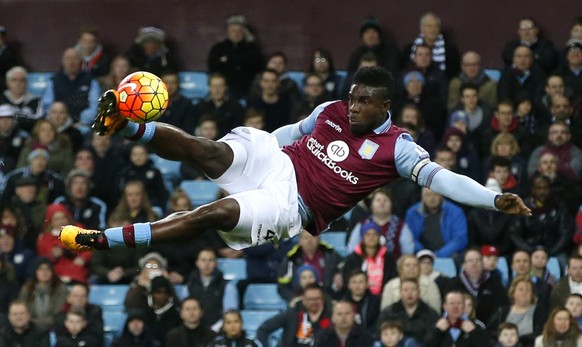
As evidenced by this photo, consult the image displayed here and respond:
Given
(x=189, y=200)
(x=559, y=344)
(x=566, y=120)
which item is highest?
(x=566, y=120)

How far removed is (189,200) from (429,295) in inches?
108

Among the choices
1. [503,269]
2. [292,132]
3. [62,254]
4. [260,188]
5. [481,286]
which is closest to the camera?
[260,188]

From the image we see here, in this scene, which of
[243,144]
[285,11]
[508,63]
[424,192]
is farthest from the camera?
[285,11]

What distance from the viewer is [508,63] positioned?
17.1 m

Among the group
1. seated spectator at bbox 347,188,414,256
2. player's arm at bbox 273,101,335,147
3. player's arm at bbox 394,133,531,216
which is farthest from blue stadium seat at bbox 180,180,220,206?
player's arm at bbox 394,133,531,216

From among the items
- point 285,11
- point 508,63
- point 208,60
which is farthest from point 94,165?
point 508,63

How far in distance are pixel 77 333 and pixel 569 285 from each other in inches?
187

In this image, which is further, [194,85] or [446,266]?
[194,85]

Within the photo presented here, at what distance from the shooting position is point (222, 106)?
16.6 metres

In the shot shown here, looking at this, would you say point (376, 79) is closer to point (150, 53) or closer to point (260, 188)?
point (260, 188)

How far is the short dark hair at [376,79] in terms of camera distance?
33.1 ft

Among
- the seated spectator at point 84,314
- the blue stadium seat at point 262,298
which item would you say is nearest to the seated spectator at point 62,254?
→ the seated spectator at point 84,314

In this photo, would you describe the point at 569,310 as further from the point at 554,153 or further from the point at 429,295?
the point at 554,153

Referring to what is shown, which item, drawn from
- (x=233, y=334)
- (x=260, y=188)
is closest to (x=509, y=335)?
(x=233, y=334)
